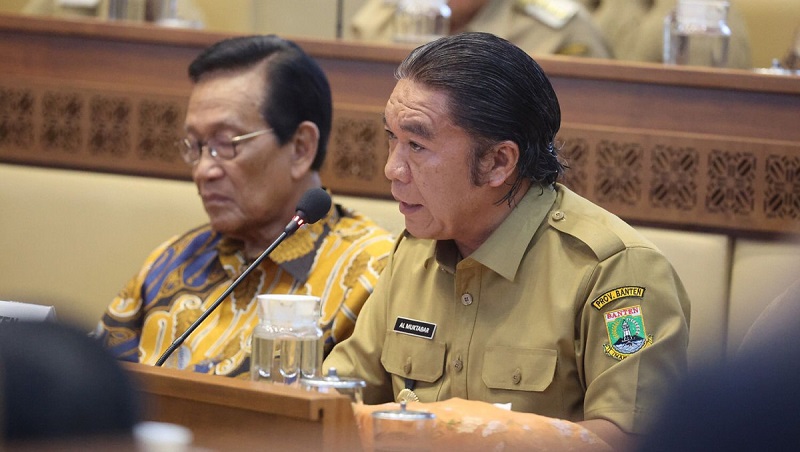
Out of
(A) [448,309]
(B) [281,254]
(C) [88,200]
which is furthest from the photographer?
(C) [88,200]

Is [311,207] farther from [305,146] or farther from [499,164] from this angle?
[305,146]

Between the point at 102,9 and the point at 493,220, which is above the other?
the point at 102,9

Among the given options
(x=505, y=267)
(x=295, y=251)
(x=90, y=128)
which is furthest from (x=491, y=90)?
(x=90, y=128)

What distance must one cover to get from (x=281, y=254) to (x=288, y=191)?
0.19 m

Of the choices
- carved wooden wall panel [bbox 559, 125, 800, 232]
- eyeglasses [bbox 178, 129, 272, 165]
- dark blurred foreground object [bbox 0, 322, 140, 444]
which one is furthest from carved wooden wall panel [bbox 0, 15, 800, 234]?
dark blurred foreground object [bbox 0, 322, 140, 444]

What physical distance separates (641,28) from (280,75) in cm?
139

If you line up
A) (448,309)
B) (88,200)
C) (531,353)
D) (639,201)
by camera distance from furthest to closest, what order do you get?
(88,200), (639,201), (448,309), (531,353)

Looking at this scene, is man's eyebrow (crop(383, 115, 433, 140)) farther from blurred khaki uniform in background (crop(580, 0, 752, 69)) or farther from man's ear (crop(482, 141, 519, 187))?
blurred khaki uniform in background (crop(580, 0, 752, 69))

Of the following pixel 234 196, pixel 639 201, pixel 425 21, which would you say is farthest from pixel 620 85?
pixel 234 196

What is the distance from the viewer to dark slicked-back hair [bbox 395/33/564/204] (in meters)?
2.05

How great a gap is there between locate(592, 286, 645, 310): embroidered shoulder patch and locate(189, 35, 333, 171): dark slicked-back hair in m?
1.03

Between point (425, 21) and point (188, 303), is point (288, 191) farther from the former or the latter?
point (425, 21)

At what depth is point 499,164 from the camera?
2.12 metres

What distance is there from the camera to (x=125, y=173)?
10.9 ft
